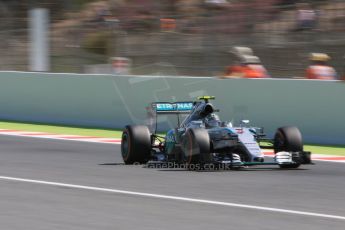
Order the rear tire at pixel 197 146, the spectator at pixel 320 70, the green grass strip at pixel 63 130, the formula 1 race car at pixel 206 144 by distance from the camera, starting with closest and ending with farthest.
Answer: the rear tire at pixel 197 146 < the formula 1 race car at pixel 206 144 < the spectator at pixel 320 70 < the green grass strip at pixel 63 130

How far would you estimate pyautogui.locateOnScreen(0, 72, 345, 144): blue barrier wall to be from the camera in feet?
53.4

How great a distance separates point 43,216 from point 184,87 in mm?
11074

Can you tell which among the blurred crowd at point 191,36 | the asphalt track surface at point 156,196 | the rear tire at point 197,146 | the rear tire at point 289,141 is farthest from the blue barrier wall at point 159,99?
the rear tire at point 197,146

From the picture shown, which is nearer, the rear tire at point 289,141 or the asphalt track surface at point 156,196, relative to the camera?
the asphalt track surface at point 156,196

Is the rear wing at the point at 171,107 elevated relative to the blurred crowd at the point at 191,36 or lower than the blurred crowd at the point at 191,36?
lower

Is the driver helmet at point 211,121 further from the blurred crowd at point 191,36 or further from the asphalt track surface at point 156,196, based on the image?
the blurred crowd at point 191,36

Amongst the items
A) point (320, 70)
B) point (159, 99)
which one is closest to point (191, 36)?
point (159, 99)

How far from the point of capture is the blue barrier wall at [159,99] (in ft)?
53.4

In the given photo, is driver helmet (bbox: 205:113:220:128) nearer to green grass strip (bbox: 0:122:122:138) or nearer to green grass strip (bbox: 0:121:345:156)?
green grass strip (bbox: 0:121:345:156)

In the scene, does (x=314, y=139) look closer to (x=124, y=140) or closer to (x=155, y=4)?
(x=124, y=140)

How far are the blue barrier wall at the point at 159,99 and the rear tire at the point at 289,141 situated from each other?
4.10m

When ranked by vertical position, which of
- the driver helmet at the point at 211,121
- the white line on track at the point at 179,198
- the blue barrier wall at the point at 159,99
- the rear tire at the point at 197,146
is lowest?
the white line on track at the point at 179,198

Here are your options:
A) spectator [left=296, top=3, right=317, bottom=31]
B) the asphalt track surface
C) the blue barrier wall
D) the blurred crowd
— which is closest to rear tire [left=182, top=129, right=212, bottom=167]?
the asphalt track surface

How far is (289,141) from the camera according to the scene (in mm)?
11836
